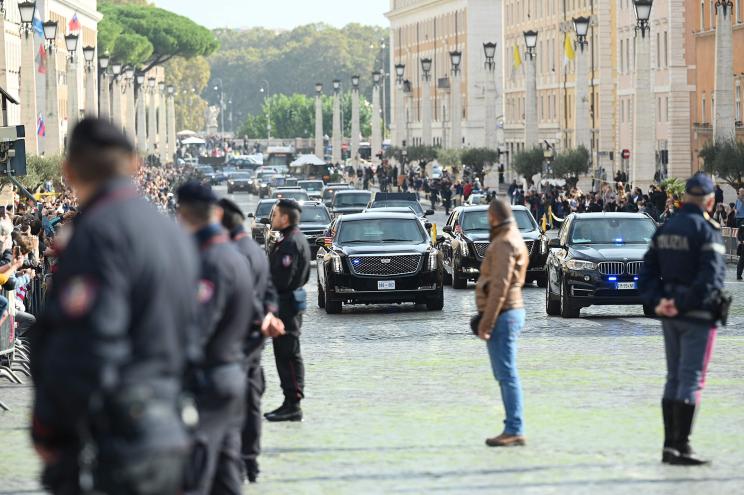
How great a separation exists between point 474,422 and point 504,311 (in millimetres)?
1822

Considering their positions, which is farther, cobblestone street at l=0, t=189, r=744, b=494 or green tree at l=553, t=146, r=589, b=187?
green tree at l=553, t=146, r=589, b=187

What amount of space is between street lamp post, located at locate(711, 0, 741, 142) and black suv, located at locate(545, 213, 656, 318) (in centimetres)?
2785

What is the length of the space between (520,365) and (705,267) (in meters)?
7.42

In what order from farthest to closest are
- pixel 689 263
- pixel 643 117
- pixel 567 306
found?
1. pixel 643 117
2. pixel 567 306
3. pixel 689 263

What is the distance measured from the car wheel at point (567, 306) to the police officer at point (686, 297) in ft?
45.4

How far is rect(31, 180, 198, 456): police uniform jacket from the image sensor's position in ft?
20.9

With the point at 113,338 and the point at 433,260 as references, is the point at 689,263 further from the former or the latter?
the point at 433,260

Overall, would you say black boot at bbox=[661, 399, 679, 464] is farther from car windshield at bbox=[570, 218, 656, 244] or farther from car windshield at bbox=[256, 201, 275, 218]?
car windshield at bbox=[256, 201, 275, 218]

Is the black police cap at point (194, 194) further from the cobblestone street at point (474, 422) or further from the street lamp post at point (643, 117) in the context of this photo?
the street lamp post at point (643, 117)

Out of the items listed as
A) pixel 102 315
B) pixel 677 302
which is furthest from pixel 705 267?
pixel 102 315

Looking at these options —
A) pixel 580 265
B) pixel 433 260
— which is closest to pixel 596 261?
pixel 580 265

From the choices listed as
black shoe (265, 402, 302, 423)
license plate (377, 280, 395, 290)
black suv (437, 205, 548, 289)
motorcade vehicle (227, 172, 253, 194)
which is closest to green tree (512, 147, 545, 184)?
motorcade vehicle (227, 172, 253, 194)

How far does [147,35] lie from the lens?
17750cm

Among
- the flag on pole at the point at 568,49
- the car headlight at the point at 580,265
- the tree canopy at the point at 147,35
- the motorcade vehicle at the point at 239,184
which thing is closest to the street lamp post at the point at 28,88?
the car headlight at the point at 580,265
